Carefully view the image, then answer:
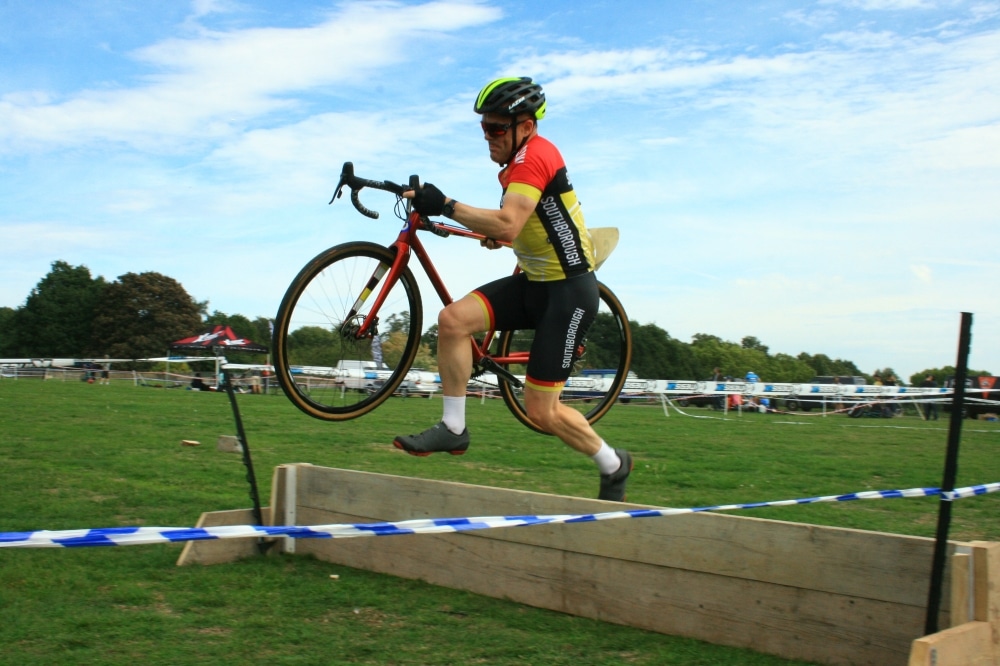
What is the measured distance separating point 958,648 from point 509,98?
11.3 ft

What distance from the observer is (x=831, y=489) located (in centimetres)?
1007

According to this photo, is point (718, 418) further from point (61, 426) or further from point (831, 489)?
point (61, 426)

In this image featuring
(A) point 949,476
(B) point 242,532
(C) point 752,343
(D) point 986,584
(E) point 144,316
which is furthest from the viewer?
(C) point 752,343

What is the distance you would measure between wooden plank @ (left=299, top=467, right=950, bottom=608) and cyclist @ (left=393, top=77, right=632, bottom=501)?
23.4 inches

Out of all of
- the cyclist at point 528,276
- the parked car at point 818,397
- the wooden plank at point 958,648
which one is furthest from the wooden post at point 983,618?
the parked car at point 818,397

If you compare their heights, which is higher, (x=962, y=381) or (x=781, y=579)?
(x=962, y=381)

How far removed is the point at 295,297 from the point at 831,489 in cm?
711

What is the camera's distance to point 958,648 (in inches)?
144

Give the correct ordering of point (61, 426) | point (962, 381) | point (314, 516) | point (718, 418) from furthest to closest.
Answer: point (718, 418), point (61, 426), point (314, 516), point (962, 381)

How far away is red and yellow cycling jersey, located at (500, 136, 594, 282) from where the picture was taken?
5.06 meters

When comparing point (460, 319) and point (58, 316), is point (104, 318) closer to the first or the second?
point (58, 316)

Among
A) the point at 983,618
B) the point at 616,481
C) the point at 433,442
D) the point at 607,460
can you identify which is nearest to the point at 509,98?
the point at 433,442

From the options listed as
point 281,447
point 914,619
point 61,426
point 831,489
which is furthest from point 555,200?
point 61,426

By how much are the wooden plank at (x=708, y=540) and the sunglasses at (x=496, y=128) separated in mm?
2251
